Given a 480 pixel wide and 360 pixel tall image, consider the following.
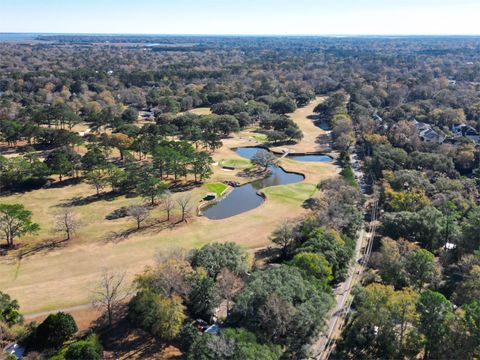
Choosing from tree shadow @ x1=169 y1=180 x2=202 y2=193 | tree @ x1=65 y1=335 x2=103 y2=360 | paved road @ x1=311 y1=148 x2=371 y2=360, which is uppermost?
tree @ x1=65 y1=335 x2=103 y2=360

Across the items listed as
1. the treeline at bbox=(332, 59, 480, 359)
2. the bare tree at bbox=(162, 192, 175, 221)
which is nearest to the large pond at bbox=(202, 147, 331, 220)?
the bare tree at bbox=(162, 192, 175, 221)

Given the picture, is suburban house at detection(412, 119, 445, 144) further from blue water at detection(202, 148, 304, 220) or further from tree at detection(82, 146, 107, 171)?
tree at detection(82, 146, 107, 171)

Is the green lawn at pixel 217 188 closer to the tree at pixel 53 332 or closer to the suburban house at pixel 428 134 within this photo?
the tree at pixel 53 332

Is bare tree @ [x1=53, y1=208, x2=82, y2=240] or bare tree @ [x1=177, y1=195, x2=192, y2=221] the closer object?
bare tree @ [x1=53, y1=208, x2=82, y2=240]

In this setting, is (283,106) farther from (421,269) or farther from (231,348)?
(231,348)

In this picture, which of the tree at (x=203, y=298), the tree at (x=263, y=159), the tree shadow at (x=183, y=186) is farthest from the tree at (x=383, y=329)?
the tree at (x=263, y=159)

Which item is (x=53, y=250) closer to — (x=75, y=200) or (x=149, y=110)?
(x=75, y=200)
